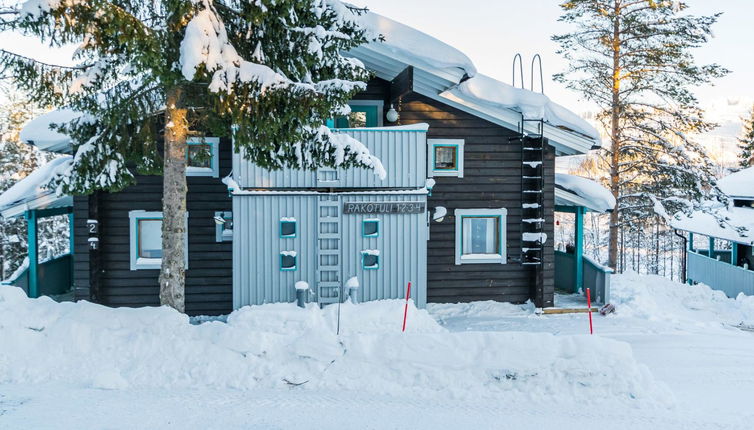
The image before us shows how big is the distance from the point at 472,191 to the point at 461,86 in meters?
2.62

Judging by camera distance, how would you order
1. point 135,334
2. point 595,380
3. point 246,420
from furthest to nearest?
point 135,334, point 595,380, point 246,420

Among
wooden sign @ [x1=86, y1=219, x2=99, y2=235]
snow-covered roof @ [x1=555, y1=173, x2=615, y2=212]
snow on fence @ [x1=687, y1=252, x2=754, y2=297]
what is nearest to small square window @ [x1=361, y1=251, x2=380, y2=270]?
snow-covered roof @ [x1=555, y1=173, x2=615, y2=212]

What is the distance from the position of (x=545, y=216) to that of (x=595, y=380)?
255 inches

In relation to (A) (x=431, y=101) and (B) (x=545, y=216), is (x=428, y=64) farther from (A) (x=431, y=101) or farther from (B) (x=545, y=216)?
(B) (x=545, y=216)

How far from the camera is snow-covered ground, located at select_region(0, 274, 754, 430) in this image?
616 cm

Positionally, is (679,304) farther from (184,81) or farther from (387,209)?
(184,81)

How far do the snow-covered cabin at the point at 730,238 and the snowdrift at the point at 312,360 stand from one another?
12.4 meters

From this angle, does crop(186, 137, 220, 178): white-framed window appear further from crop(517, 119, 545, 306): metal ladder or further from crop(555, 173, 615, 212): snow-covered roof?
crop(555, 173, 615, 212): snow-covered roof

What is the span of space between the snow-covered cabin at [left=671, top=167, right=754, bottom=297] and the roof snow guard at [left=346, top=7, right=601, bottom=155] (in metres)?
8.27

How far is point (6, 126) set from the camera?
29.7 meters

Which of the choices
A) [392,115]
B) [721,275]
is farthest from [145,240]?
[721,275]

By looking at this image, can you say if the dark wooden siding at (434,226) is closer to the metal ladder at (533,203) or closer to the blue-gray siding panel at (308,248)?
the metal ladder at (533,203)

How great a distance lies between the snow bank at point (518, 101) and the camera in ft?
39.3

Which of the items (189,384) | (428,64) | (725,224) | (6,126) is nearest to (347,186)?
(428,64)
